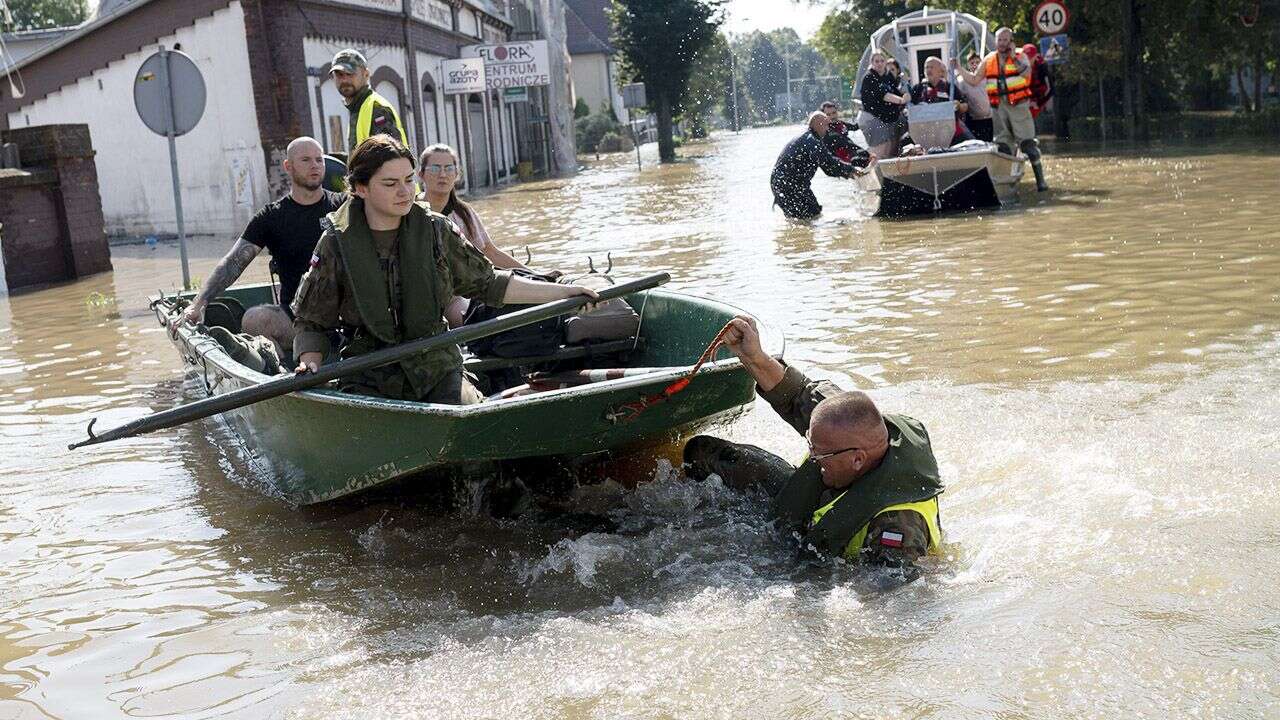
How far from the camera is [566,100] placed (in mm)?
41344

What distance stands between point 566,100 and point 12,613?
37.3 meters

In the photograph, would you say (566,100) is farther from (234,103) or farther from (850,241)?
(850,241)

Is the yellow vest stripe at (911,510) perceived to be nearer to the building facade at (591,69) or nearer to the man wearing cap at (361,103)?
the man wearing cap at (361,103)

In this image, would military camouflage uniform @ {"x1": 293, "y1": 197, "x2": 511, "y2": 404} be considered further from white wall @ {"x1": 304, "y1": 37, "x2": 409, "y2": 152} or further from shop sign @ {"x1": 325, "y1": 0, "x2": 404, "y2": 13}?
shop sign @ {"x1": 325, "y1": 0, "x2": 404, "y2": 13}

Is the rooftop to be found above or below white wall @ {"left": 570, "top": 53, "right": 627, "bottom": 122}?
above

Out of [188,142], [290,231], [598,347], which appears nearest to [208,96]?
[188,142]

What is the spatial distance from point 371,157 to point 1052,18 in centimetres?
2396

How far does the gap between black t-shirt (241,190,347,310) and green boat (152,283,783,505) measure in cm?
101

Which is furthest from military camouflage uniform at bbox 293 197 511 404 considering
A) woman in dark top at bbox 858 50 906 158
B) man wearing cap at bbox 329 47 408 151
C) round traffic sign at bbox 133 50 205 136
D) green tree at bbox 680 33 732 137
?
green tree at bbox 680 33 732 137

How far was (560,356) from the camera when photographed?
680cm

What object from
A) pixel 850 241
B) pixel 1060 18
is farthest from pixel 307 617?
pixel 1060 18

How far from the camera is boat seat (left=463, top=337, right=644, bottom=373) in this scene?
6.67 meters

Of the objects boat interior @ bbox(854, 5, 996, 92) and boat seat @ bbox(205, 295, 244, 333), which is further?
boat interior @ bbox(854, 5, 996, 92)

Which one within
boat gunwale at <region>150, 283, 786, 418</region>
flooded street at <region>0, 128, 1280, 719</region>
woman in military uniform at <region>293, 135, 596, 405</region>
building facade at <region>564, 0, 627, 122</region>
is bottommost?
flooded street at <region>0, 128, 1280, 719</region>
